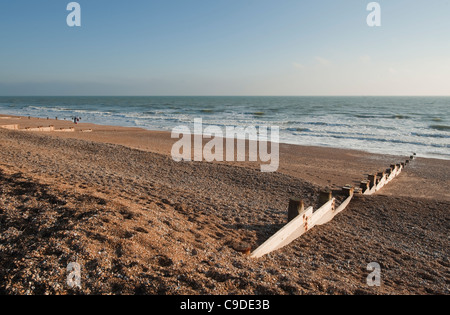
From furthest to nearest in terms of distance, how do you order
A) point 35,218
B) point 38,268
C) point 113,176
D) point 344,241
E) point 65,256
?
point 113,176 < point 344,241 < point 35,218 < point 65,256 < point 38,268

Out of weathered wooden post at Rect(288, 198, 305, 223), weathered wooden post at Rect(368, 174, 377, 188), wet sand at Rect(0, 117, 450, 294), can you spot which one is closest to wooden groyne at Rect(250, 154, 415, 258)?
weathered wooden post at Rect(288, 198, 305, 223)

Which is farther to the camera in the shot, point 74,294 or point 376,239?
point 376,239

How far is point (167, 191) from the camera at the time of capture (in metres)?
7.91

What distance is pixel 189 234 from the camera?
16.6ft

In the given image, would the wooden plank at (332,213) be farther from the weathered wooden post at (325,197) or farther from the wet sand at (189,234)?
the weathered wooden post at (325,197)

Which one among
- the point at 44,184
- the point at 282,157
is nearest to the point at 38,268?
the point at 44,184

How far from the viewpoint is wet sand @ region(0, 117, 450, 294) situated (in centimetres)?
349

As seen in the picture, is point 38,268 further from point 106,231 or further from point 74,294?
point 106,231

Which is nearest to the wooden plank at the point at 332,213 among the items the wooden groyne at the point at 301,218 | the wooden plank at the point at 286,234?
the wooden groyne at the point at 301,218

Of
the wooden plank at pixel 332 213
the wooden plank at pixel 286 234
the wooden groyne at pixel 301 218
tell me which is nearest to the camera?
the wooden plank at pixel 286 234

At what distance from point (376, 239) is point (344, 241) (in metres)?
0.88

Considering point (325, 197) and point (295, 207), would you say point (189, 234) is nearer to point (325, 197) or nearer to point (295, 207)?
point (295, 207)

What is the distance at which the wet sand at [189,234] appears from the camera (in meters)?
3.49

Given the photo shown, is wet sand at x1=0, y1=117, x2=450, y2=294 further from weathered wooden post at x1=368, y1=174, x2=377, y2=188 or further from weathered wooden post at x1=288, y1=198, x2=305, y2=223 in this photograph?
weathered wooden post at x1=368, y1=174, x2=377, y2=188
